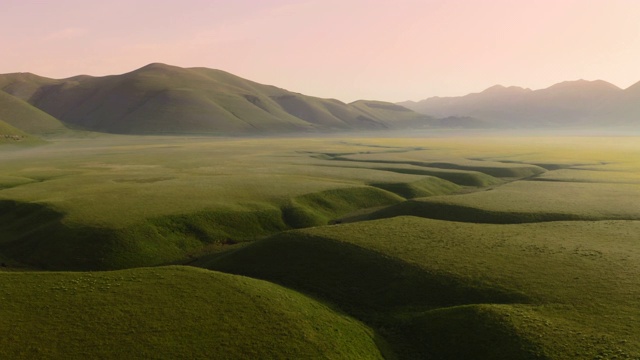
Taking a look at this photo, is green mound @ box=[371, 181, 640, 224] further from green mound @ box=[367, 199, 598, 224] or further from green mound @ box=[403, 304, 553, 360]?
green mound @ box=[403, 304, 553, 360]

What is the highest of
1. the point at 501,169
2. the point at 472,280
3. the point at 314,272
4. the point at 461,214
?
the point at 501,169

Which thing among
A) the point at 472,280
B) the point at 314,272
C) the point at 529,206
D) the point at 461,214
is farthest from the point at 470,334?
the point at 529,206

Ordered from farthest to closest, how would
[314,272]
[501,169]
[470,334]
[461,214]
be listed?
1. [501,169]
2. [461,214]
3. [314,272]
4. [470,334]

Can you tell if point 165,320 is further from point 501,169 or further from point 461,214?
point 501,169

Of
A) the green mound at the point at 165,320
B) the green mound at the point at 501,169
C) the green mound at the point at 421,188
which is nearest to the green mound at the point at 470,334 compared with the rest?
the green mound at the point at 165,320

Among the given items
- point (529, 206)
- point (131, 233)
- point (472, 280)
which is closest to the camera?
point (472, 280)

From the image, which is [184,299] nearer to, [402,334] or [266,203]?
[402,334]

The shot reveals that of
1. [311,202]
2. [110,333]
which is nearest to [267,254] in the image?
[110,333]
